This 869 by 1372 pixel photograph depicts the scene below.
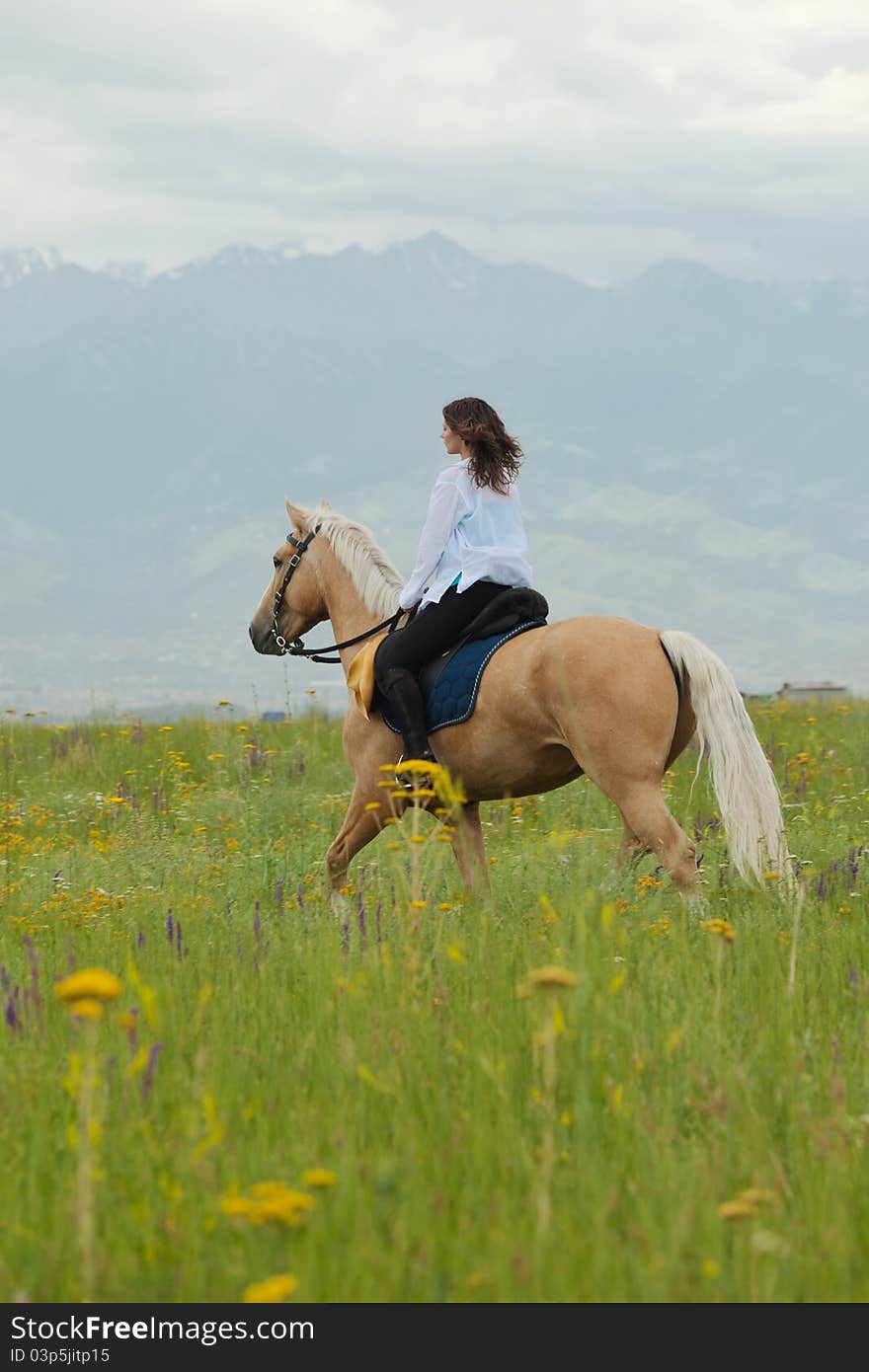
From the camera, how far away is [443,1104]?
12.3ft

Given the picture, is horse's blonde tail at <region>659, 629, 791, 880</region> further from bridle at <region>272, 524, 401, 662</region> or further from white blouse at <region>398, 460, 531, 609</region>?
bridle at <region>272, 524, 401, 662</region>

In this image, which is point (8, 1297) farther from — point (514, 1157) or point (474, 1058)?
point (474, 1058)

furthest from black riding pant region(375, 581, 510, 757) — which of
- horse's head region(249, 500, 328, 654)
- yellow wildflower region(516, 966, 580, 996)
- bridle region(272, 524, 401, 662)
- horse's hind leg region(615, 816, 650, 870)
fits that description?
yellow wildflower region(516, 966, 580, 996)

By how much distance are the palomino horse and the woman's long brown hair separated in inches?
35.4

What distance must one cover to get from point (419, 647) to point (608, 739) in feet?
4.19

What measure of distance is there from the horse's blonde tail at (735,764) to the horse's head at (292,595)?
8.79 feet

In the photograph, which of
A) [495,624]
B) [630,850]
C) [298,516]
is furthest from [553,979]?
[298,516]

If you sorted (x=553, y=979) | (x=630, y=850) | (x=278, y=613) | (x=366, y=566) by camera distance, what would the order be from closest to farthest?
(x=553, y=979), (x=630, y=850), (x=366, y=566), (x=278, y=613)

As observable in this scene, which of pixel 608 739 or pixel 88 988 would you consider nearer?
pixel 88 988

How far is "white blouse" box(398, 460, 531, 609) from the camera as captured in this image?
312 inches

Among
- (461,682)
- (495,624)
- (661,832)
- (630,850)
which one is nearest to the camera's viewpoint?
(661,832)

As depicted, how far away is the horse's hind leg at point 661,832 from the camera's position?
→ 23.0 ft

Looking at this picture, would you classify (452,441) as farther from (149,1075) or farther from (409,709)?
(149,1075)
